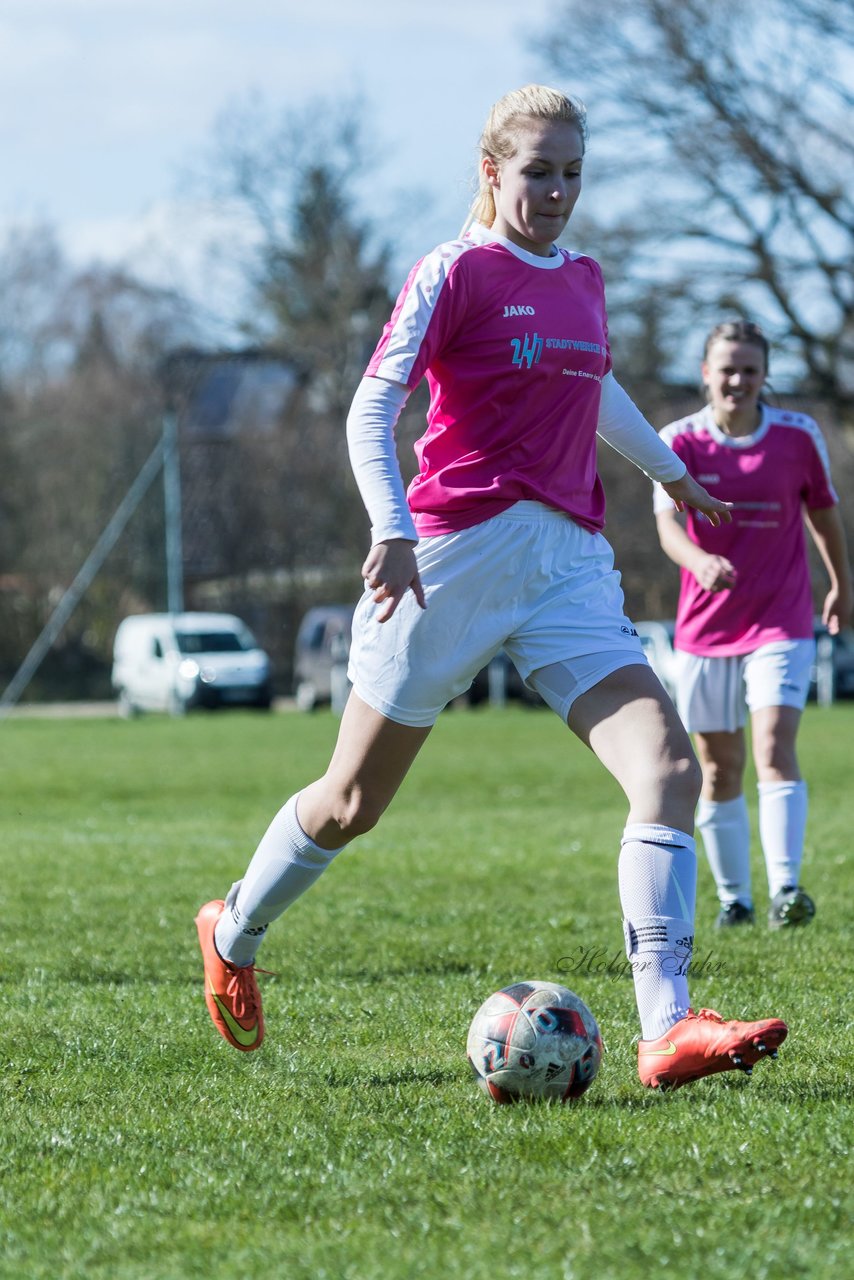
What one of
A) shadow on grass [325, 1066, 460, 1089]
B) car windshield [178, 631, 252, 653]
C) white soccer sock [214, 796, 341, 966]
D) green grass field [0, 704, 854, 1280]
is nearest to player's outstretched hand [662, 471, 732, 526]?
white soccer sock [214, 796, 341, 966]

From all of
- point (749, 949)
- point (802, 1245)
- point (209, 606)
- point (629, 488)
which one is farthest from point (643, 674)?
point (209, 606)

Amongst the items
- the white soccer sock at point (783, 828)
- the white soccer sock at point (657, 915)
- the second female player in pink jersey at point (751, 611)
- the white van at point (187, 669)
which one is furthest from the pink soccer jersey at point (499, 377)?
the white van at point (187, 669)

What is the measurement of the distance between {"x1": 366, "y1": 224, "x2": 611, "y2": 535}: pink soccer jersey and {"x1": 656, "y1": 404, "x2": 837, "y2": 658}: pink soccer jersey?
8.96 ft

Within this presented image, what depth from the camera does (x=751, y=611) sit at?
688 centimetres

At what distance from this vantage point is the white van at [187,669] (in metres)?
32.6

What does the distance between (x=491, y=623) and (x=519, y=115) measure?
1233 mm

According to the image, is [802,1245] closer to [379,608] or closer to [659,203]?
[379,608]

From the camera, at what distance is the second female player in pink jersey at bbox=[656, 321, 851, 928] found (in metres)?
6.79

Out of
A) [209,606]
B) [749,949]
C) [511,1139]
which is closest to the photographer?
[511,1139]

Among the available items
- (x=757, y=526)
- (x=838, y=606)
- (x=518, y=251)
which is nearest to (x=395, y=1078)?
(x=518, y=251)

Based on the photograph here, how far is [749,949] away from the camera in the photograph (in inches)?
241

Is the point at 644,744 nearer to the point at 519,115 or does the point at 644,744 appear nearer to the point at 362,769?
the point at 362,769

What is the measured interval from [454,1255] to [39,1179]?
3.17ft

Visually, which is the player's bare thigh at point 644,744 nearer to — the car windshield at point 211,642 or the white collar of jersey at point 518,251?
the white collar of jersey at point 518,251
